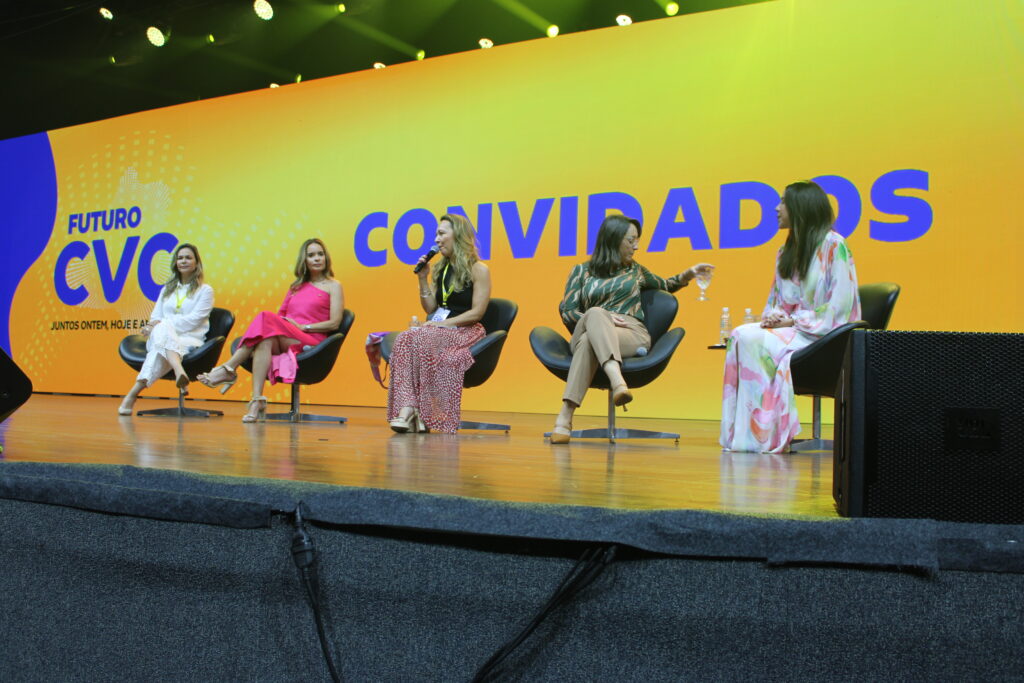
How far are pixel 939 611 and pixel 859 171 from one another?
606 centimetres

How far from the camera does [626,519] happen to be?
1067 mm

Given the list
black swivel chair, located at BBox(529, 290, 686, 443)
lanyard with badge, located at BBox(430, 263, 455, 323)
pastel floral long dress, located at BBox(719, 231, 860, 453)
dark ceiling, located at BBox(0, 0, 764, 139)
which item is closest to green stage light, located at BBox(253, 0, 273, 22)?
dark ceiling, located at BBox(0, 0, 764, 139)

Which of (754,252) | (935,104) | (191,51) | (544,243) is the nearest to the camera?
(935,104)

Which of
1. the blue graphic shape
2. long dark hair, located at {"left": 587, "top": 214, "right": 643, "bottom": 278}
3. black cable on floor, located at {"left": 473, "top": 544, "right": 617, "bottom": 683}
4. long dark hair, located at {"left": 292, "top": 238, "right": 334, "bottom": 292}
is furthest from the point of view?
the blue graphic shape

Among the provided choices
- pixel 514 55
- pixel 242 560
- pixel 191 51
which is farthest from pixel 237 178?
pixel 242 560

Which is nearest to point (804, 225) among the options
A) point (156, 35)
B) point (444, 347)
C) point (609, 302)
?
point (609, 302)

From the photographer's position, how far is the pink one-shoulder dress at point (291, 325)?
5539mm

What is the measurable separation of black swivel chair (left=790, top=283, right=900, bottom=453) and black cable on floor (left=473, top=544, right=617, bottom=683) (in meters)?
2.58

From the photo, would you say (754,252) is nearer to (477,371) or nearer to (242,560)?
(477,371)

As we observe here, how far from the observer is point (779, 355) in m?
3.72

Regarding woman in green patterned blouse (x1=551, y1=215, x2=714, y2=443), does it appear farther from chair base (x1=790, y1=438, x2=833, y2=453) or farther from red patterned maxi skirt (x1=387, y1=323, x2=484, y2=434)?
chair base (x1=790, y1=438, x2=833, y2=453)

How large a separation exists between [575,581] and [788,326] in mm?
2998

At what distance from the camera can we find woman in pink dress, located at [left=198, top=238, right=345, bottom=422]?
17.7ft

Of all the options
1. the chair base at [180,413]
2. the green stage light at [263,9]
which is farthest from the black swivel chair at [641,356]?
the green stage light at [263,9]
